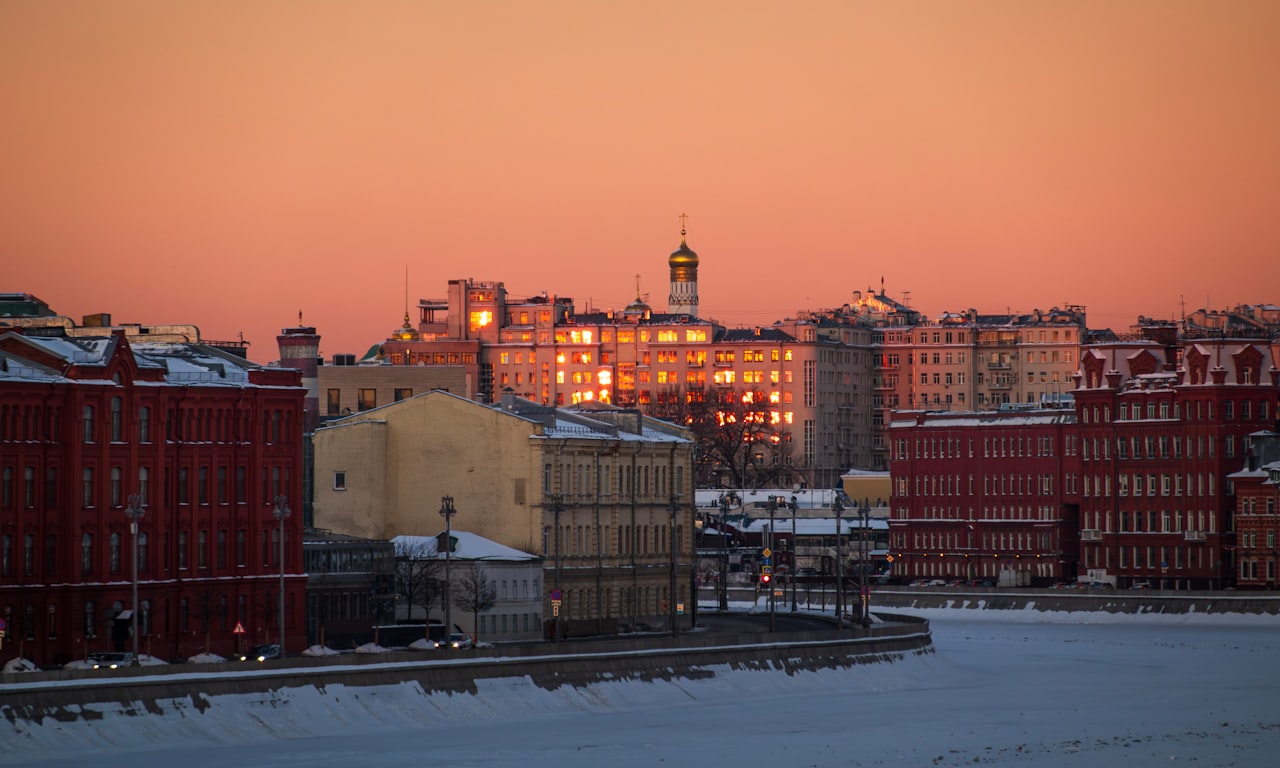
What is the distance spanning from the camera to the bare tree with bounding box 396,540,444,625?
5207 inches

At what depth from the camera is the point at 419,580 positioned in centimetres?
13250

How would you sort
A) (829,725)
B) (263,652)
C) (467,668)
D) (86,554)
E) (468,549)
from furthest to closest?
(468,549), (263,652), (86,554), (829,725), (467,668)

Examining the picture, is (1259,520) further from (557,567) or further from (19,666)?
(19,666)

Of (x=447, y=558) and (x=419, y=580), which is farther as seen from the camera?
(x=419, y=580)

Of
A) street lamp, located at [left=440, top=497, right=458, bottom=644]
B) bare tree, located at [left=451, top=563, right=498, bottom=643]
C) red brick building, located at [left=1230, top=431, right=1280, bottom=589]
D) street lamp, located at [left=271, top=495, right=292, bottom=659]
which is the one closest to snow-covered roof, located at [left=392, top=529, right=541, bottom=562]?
street lamp, located at [left=440, top=497, right=458, bottom=644]

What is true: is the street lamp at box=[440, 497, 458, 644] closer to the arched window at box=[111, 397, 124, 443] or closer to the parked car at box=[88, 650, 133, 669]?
the arched window at box=[111, 397, 124, 443]

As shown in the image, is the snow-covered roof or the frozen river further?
the snow-covered roof

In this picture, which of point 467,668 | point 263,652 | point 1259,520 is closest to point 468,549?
point 263,652

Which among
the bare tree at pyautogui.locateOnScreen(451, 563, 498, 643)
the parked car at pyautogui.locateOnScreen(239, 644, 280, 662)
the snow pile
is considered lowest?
the parked car at pyautogui.locateOnScreen(239, 644, 280, 662)

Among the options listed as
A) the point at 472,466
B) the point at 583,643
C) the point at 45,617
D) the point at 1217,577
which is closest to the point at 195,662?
the point at 45,617

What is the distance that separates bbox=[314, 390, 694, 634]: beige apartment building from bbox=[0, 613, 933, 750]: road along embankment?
41.2ft

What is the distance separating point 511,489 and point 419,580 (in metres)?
10.1

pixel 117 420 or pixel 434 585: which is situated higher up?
pixel 117 420

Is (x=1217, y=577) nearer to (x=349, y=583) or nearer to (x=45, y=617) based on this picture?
(x=349, y=583)
